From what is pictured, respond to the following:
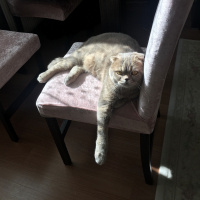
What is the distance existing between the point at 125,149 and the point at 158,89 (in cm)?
66

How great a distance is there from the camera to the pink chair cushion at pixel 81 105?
85 centimetres

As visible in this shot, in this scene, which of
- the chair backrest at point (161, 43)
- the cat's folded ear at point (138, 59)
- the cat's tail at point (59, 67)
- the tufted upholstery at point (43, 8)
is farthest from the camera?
the tufted upholstery at point (43, 8)

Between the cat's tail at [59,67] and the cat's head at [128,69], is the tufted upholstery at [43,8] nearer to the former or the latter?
the cat's tail at [59,67]

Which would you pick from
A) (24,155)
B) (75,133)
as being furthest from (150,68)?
(24,155)

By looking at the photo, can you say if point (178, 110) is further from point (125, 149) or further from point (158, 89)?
point (158, 89)

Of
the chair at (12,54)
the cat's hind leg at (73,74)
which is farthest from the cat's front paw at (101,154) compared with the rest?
the chair at (12,54)

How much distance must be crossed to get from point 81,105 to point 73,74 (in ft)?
0.53

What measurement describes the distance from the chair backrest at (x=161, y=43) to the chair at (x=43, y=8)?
95 centimetres

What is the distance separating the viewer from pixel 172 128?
52.5 inches

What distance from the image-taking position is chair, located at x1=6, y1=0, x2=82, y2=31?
1.43 meters

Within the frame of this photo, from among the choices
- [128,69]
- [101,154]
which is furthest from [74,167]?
[128,69]

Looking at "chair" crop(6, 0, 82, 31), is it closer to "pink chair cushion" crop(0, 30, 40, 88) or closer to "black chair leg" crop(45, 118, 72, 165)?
"pink chair cushion" crop(0, 30, 40, 88)

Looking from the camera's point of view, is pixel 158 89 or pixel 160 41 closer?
pixel 160 41

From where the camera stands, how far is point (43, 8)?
144 cm
